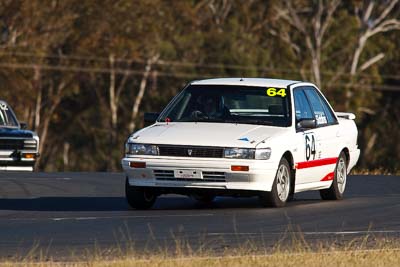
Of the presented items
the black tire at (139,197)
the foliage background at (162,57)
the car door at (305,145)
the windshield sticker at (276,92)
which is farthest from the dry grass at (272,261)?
the foliage background at (162,57)

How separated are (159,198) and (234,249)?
235 inches

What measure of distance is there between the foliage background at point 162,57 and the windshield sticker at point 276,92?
133ft

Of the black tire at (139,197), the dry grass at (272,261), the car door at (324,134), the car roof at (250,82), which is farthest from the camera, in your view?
the car door at (324,134)

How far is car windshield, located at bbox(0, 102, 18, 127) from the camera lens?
87.8ft

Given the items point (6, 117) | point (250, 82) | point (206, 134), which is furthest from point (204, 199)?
point (6, 117)

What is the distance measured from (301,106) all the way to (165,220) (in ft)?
9.80

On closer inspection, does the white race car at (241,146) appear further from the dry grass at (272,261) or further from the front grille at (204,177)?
the dry grass at (272,261)

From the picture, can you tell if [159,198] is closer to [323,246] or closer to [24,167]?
[323,246]

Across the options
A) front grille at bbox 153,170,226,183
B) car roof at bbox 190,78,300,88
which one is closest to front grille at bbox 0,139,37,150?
car roof at bbox 190,78,300,88

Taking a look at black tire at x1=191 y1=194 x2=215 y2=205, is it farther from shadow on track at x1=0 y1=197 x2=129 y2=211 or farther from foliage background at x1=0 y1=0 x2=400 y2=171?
foliage background at x1=0 y1=0 x2=400 y2=171

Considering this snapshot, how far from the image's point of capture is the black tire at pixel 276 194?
1425 cm

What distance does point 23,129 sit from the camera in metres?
27.0

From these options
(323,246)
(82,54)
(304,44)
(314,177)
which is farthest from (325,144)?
(304,44)

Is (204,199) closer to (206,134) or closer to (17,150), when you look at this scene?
(206,134)
